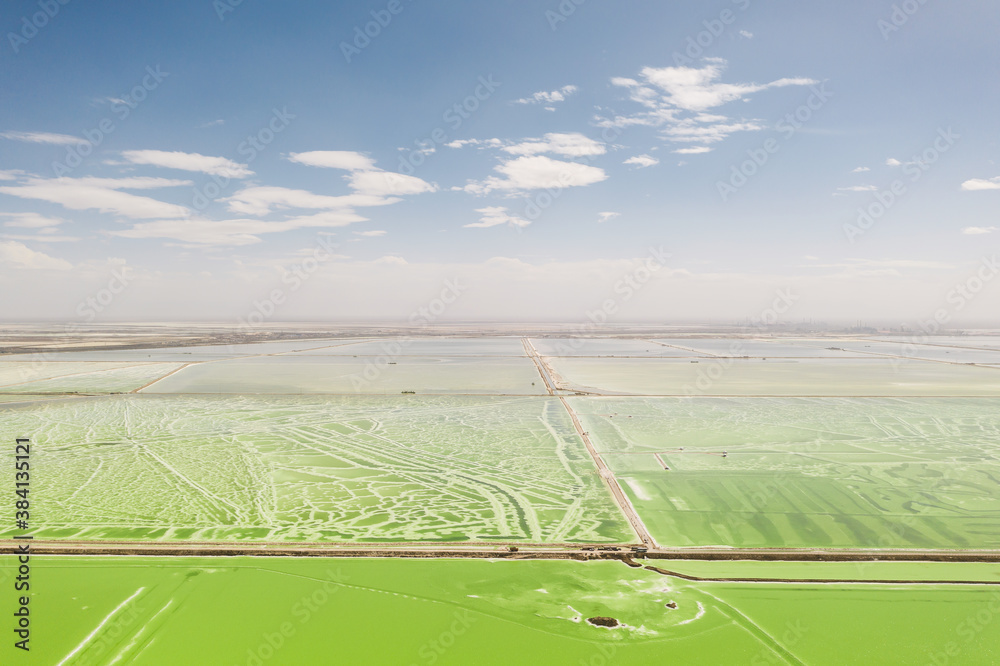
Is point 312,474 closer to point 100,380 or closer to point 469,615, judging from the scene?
point 469,615

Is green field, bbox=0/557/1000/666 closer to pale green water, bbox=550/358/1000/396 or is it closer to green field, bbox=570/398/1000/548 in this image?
green field, bbox=570/398/1000/548

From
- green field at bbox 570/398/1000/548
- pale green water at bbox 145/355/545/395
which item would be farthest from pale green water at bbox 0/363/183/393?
green field at bbox 570/398/1000/548

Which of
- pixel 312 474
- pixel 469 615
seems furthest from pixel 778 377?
pixel 469 615

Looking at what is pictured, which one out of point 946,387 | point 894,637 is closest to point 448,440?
point 894,637

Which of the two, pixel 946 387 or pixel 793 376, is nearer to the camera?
pixel 946 387

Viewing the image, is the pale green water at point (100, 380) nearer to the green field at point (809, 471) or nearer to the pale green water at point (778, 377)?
the pale green water at point (778, 377)

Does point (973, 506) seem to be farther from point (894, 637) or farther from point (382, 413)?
point (382, 413)

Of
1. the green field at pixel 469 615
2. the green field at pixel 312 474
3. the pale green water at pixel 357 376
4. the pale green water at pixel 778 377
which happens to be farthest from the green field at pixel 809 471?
the pale green water at pixel 357 376
